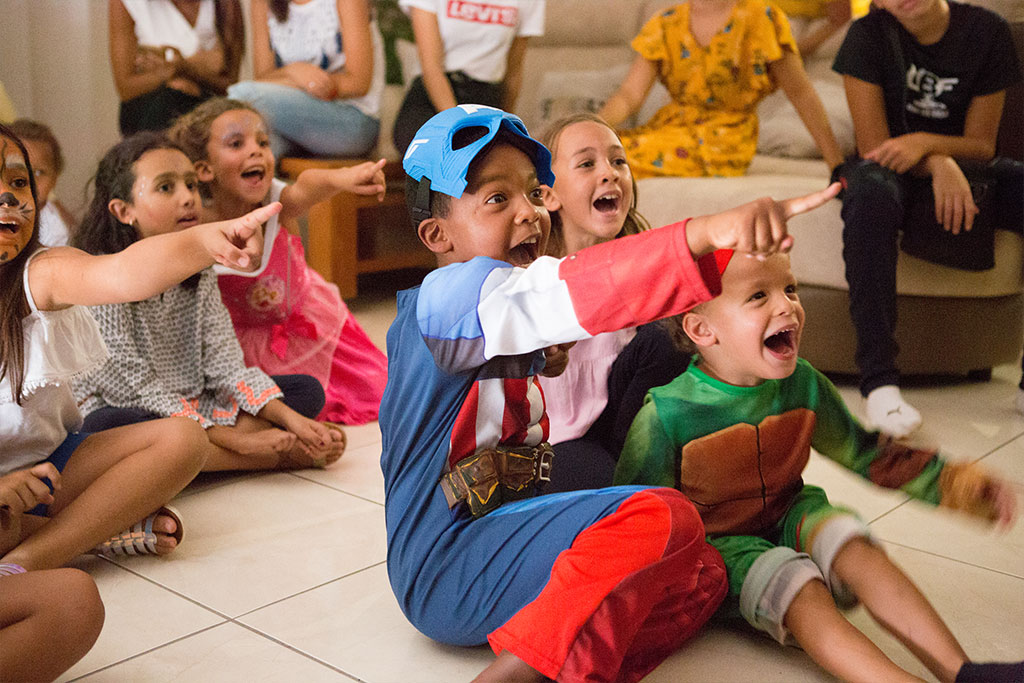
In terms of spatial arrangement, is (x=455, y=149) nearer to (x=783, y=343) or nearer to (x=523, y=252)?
(x=523, y=252)

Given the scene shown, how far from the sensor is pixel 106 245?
52.2 inches

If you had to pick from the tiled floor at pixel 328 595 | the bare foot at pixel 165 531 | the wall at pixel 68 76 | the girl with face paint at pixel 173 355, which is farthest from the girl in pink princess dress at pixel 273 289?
the wall at pixel 68 76

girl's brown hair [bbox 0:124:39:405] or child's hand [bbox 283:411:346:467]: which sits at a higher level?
girl's brown hair [bbox 0:124:39:405]

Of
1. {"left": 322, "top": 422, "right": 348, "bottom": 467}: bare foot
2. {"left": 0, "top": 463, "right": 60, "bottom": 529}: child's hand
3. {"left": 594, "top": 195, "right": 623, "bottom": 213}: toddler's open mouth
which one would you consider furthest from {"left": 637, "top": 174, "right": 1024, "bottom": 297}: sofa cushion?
{"left": 0, "top": 463, "right": 60, "bottom": 529}: child's hand

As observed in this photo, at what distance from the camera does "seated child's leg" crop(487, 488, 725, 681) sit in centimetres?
78

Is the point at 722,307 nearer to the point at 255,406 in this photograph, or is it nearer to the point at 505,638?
the point at 505,638

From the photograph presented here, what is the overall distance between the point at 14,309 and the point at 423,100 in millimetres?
1529

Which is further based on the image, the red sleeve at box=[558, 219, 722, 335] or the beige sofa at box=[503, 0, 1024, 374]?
the beige sofa at box=[503, 0, 1024, 374]

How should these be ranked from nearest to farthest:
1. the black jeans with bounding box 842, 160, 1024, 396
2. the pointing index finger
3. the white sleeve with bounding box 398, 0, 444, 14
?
the pointing index finger
the black jeans with bounding box 842, 160, 1024, 396
the white sleeve with bounding box 398, 0, 444, 14

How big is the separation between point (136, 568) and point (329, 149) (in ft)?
5.05

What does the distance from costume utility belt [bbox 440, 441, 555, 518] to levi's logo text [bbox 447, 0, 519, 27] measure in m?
1.45

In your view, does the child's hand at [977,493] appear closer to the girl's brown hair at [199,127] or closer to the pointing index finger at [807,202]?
the pointing index finger at [807,202]

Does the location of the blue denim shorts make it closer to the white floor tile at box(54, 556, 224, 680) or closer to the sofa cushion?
the white floor tile at box(54, 556, 224, 680)

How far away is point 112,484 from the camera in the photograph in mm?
1045
